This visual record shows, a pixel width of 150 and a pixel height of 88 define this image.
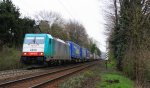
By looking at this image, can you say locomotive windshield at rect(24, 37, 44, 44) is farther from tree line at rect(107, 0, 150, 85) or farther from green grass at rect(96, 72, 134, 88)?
green grass at rect(96, 72, 134, 88)

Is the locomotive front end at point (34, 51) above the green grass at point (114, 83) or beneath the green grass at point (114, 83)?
above

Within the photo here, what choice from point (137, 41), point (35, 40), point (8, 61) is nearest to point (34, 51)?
point (35, 40)

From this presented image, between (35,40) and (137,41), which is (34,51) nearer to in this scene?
(35,40)

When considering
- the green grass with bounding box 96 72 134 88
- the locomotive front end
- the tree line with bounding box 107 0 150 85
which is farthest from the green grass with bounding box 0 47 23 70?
the green grass with bounding box 96 72 134 88

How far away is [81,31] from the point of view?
10150cm

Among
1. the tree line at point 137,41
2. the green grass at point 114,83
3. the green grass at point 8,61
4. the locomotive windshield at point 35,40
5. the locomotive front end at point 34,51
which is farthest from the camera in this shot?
the locomotive windshield at point 35,40

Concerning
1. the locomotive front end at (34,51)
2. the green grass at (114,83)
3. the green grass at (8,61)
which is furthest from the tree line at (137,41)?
the green grass at (8,61)

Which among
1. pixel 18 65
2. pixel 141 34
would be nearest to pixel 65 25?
pixel 18 65

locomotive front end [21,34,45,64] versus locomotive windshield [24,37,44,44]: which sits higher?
locomotive windshield [24,37,44,44]

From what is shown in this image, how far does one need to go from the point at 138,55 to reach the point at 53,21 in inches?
2913

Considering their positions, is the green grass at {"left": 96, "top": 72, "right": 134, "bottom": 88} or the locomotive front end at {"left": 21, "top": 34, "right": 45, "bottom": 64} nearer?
the green grass at {"left": 96, "top": 72, "right": 134, "bottom": 88}

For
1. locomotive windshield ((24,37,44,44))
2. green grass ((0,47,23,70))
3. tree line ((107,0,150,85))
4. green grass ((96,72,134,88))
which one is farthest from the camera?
locomotive windshield ((24,37,44,44))

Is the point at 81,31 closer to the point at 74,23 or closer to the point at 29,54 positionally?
the point at 74,23

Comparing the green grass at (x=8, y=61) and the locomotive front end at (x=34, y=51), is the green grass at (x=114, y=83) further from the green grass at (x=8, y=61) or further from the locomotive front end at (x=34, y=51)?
the green grass at (x=8, y=61)
